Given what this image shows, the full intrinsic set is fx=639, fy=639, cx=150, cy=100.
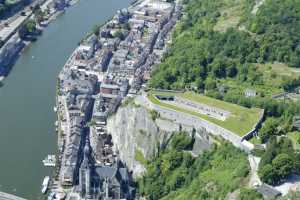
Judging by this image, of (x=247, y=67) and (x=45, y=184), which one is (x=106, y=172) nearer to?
(x=45, y=184)

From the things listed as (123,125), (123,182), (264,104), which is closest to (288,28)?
(264,104)

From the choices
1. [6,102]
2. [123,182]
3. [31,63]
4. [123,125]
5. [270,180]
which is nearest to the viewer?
[270,180]

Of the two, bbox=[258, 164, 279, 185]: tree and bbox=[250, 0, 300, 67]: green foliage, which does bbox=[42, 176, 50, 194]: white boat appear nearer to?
bbox=[258, 164, 279, 185]: tree

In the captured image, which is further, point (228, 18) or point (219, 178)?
point (228, 18)

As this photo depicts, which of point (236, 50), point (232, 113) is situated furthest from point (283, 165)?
point (236, 50)

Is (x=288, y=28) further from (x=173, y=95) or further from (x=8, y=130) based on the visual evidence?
(x=8, y=130)

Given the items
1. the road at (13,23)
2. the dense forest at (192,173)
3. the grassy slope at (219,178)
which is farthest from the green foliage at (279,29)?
the road at (13,23)

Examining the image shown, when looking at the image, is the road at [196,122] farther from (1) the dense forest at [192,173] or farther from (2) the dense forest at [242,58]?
(2) the dense forest at [242,58]
